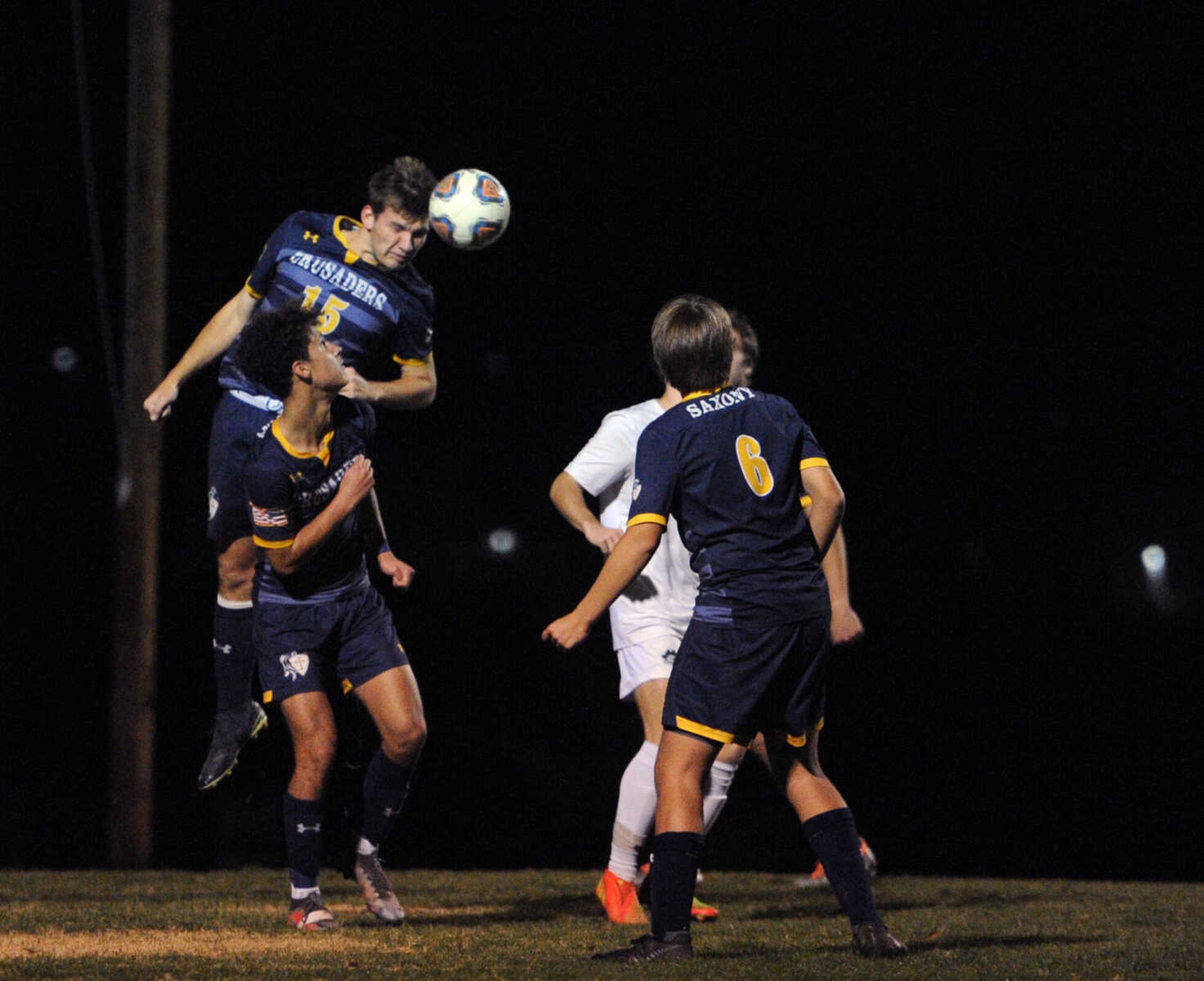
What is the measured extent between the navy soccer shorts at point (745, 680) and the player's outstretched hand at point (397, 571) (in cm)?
130

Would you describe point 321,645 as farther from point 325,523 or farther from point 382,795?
point 382,795

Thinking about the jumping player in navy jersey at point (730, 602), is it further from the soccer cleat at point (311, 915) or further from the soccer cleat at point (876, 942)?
the soccer cleat at point (311, 915)

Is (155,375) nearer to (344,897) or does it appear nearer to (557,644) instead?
(344,897)

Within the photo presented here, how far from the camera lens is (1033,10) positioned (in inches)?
306

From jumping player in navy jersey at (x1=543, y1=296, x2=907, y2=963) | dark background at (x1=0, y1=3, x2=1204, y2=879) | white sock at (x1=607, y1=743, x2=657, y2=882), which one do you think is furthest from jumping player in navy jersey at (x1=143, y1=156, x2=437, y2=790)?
dark background at (x1=0, y1=3, x2=1204, y2=879)

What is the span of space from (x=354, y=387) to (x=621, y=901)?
176cm

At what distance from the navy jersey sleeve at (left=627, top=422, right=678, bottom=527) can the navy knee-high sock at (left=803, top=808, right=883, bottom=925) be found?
79 centimetres

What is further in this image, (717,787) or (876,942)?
(717,787)

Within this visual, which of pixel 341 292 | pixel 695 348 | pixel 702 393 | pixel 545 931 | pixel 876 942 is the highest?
pixel 341 292

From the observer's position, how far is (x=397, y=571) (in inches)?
194

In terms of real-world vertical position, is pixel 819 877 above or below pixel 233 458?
below

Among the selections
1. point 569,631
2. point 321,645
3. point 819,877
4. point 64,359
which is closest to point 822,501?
point 569,631

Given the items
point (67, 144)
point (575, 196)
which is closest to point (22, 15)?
point (67, 144)

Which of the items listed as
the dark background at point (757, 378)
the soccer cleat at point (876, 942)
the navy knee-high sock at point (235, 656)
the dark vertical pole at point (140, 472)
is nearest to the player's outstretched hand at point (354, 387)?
the navy knee-high sock at point (235, 656)
